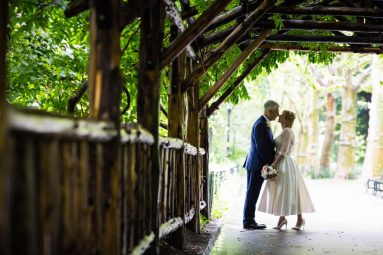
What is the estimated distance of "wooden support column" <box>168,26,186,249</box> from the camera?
782 cm

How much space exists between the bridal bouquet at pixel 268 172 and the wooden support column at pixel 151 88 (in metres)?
4.67

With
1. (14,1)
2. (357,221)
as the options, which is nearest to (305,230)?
(357,221)

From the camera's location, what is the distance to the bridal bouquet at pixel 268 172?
10.6 m

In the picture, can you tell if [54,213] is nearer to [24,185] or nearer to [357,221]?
[24,185]

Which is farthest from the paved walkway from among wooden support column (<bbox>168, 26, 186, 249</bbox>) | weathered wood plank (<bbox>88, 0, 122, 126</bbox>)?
weathered wood plank (<bbox>88, 0, 122, 126</bbox>)

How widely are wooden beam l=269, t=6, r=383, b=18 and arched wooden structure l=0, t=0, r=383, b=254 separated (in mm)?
764

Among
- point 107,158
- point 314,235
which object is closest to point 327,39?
point 314,235

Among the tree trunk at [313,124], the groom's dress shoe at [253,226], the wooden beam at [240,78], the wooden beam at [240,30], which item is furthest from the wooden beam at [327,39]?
the tree trunk at [313,124]

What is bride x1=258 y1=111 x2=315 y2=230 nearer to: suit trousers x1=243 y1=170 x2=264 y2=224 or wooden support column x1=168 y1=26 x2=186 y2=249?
suit trousers x1=243 y1=170 x2=264 y2=224

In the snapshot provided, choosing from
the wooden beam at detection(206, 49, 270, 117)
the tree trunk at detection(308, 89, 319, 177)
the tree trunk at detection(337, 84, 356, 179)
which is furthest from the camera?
the tree trunk at detection(308, 89, 319, 177)

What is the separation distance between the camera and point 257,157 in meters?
10.8

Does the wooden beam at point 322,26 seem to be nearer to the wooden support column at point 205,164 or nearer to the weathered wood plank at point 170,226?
the wooden support column at point 205,164

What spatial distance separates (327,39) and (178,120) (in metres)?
4.73

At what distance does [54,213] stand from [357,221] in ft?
33.8
